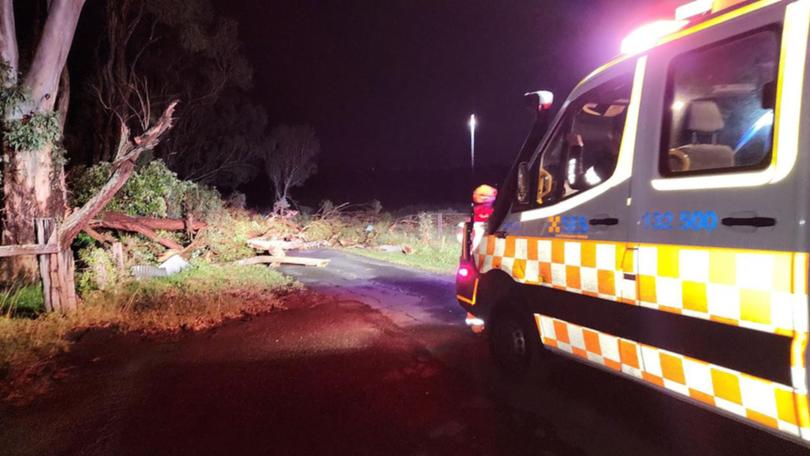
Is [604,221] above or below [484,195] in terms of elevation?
below

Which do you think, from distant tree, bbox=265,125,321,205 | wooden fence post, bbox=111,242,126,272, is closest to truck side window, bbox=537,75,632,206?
wooden fence post, bbox=111,242,126,272

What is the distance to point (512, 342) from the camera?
407cm

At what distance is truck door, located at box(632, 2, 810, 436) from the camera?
2041 mm

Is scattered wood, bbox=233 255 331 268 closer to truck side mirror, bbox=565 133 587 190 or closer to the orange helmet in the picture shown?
the orange helmet

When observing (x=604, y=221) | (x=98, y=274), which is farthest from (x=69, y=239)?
(x=604, y=221)

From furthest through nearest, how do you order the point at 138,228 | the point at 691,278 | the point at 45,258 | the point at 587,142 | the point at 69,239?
the point at 138,228, the point at 69,239, the point at 45,258, the point at 587,142, the point at 691,278

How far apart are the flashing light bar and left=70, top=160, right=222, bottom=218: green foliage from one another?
366 inches

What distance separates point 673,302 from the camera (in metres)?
2.52

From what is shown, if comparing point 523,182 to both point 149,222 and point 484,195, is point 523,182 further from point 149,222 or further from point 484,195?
point 149,222

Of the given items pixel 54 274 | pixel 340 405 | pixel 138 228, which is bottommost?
pixel 340 405

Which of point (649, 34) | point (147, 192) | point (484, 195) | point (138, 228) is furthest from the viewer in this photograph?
point (147, 192)

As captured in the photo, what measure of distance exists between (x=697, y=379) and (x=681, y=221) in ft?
2.74

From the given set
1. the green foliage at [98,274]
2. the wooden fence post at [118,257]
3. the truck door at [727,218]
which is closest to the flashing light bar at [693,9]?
the truck door at [727,218]

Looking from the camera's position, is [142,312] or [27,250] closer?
[27,250]
